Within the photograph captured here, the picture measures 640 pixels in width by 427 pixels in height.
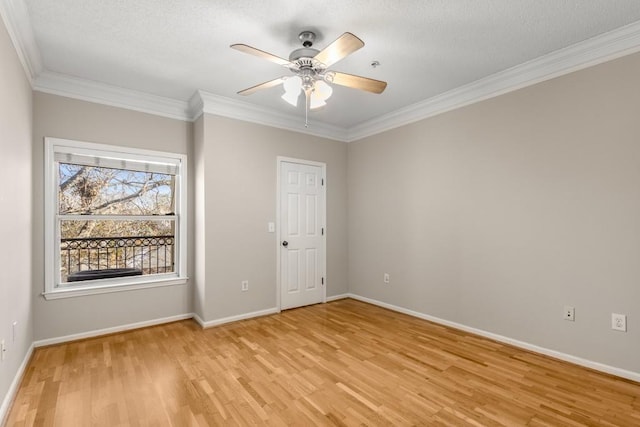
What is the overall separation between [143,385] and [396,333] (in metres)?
2.37

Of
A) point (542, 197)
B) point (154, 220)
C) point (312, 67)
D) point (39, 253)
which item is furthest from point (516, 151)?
point (39, 253)

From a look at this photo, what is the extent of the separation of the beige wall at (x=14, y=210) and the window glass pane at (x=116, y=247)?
1.62 feet

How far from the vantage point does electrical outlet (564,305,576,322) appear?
2689mm

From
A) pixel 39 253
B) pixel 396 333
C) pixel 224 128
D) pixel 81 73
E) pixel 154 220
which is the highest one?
pixel 81 73

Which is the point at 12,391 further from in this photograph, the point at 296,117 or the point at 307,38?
the point at 296,117

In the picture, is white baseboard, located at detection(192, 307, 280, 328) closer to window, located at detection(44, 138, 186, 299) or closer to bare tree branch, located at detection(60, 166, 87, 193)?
window, located at detection(44, 138, 186, 299)

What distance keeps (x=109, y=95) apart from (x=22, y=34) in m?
1.08

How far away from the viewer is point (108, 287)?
340 centimetres

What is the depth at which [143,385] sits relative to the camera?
2373mm

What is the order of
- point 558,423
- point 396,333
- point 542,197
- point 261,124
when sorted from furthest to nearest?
point 261,124 < point 396,333 < point 542,197 < point 558,423

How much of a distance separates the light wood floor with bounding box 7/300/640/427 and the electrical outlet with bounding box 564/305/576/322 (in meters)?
0.38

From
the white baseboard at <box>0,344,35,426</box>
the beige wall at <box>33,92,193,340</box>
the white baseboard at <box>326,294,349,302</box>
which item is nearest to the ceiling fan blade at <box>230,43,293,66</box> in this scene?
the beige wall at <box>33,92,193,340</box>

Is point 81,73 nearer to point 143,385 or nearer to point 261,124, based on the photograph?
point 261,124

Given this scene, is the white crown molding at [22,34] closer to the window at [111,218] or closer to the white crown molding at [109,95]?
the white crown molding at [109,95]
